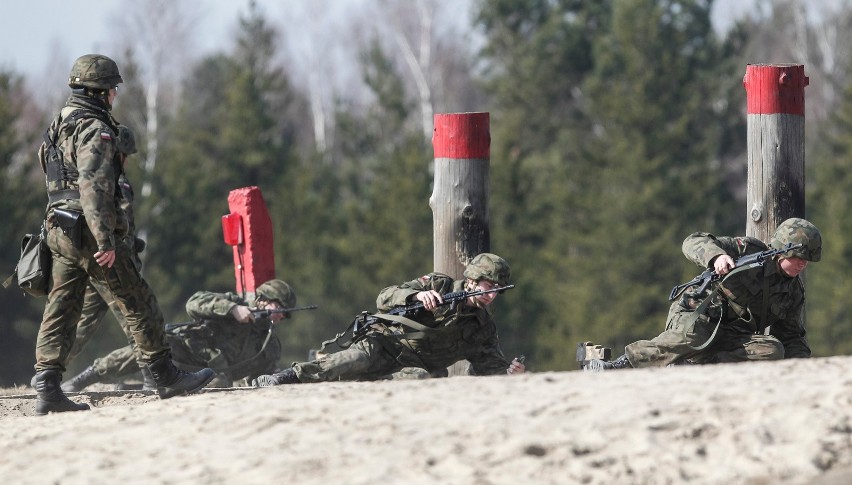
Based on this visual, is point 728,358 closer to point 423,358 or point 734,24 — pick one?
point 423,358

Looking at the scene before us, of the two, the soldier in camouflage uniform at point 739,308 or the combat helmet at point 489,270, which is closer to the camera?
the soldier in camouflage uniform at point 739,308

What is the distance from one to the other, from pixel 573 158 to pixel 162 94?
53.9 feet

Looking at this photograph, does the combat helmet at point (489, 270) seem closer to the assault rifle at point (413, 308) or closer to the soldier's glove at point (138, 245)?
the assault rifle at point (413, 308)

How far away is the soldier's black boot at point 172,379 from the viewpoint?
8773 mm

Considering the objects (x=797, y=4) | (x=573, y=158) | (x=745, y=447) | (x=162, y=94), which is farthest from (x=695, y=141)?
(x=745, y=447)

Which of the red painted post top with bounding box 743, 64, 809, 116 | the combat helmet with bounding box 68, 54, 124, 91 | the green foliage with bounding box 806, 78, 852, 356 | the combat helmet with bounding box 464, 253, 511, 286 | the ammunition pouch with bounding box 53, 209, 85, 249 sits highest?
the combat helmet with bounding box 68, 54, 124, 91

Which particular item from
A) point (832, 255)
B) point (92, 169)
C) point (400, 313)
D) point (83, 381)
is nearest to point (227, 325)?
point (83, 381)

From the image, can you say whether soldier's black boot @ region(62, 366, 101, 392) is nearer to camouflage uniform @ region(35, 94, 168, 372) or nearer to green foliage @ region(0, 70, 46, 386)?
camouflage uniform @ region(35, 94, 168, 372)

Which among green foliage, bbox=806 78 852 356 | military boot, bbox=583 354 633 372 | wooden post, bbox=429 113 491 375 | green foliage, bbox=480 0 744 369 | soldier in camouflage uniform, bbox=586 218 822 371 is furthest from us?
green foliage, bbox=480 0 744 369

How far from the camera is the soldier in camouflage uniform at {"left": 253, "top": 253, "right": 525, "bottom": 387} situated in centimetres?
965

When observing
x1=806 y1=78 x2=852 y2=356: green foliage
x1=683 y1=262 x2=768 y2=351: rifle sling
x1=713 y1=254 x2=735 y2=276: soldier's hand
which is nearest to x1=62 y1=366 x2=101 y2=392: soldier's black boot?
x1=683 y1=262 x2=768 y2=351: rifle sling

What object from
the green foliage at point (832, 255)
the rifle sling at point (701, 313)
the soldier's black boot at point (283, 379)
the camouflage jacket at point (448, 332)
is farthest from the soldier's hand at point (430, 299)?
the green foliage at point (832, 255)

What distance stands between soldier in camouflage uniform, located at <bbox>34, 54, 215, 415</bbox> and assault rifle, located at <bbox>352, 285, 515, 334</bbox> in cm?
150

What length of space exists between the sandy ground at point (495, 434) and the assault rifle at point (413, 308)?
1993 mm
